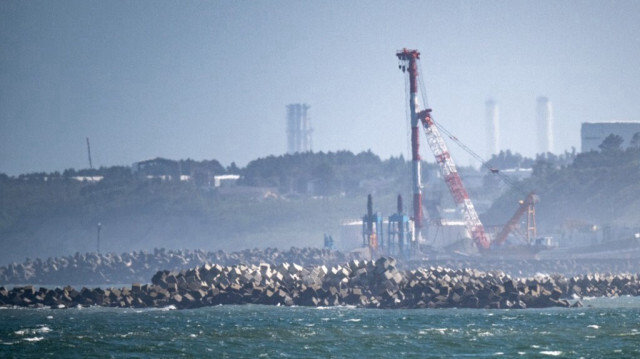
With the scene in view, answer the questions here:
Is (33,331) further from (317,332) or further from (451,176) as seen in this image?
(451,176)

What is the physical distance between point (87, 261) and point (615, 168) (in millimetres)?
93295

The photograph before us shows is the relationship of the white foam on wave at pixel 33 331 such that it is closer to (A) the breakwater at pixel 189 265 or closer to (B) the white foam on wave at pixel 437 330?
(B) the white foam on wave at pixel 437 330

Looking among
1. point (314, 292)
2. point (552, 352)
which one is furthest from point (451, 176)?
point (552, 352)

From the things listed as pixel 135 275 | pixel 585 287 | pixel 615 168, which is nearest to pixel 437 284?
pixel 585 287

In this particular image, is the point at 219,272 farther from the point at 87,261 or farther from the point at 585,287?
A: the point at 87,261

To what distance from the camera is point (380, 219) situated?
146m

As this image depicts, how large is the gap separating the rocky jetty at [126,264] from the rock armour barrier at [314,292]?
5045cm

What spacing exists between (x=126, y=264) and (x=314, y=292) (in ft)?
202

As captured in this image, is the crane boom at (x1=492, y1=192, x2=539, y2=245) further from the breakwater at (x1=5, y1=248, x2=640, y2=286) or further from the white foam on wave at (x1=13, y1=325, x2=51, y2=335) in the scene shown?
the white foam on wave at (x1=13, y1=325, x2=51, y2=335)

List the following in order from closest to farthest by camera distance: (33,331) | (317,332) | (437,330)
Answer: (317,332) → (437,330) → (33,331)

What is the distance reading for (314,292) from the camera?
237 ft

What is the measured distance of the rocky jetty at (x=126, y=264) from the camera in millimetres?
127312

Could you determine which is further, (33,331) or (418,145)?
(418,145)

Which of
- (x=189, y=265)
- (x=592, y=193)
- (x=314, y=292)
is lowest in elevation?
(x=189, y=265)
